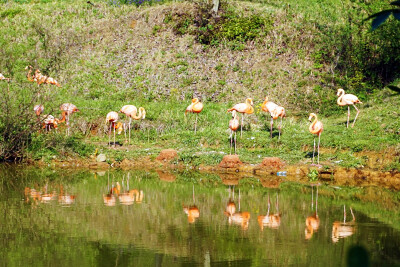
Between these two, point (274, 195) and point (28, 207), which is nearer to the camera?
point (28, 207)

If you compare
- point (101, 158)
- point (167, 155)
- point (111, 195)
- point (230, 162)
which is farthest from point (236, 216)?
point (101, 158)

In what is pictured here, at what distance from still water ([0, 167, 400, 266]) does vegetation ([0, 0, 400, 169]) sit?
7.11 ft

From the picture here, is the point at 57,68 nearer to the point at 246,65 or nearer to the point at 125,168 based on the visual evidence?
the point at 246,65

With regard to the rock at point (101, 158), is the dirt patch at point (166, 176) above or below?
below

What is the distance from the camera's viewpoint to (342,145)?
1421 cm

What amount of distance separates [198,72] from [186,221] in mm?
13932

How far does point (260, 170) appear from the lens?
1362 cm

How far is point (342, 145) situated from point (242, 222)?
5998 millimetres

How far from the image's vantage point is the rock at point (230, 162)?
1381 cm

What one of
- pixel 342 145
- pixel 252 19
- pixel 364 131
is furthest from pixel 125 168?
pixel 252 19

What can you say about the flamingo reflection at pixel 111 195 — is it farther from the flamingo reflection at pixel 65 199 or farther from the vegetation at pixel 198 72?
the vegetation at pixel 198 72

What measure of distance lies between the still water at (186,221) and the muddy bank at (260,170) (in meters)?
0.54

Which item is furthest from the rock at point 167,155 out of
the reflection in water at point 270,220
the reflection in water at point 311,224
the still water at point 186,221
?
the reflection in water at point 311,224

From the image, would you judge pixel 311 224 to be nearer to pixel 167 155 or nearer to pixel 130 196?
pixel 130 196
